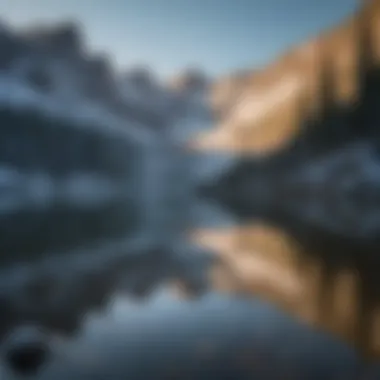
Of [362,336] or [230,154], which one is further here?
[230,154]

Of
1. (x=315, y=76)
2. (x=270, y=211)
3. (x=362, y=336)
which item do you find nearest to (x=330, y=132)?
(x=315, y=76)

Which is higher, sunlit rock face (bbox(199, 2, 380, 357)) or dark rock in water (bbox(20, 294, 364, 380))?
sunlit rock face (bbox(199, 2, 380, 357))

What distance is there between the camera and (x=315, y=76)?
5.02 metres

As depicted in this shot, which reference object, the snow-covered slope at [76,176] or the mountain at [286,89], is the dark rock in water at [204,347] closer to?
the snow-covered slope at [76,176]

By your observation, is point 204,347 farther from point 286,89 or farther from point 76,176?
point 76,176

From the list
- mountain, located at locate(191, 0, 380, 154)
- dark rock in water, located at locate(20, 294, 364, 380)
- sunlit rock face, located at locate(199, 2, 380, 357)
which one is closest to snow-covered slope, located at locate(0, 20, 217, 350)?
dark rock in water, located at locate(20, 294, 364, 380)

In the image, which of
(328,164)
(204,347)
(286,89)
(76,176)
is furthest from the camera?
(76,176)

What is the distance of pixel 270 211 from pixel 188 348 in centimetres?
398

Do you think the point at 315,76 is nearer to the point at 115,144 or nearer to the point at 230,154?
the point at 230,154

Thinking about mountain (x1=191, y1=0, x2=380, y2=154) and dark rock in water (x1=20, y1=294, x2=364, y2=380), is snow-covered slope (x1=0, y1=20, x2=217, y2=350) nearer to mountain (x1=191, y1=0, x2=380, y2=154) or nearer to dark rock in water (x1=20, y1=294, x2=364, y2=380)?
dark rock in water (x1=20, y1=294, x2=364, y2=380)

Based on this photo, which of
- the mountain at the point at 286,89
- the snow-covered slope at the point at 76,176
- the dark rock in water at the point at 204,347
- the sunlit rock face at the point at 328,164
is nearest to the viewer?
the dark rock in water at the point at 204,347

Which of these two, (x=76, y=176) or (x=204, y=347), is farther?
(x=76, y=176)

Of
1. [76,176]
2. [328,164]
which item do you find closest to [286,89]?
[328,164]

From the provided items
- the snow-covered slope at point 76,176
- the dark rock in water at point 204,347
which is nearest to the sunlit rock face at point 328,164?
the snow-covered slope at point 76,176
